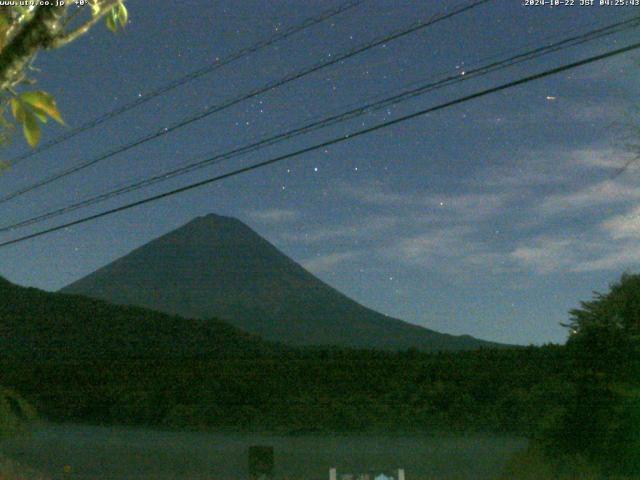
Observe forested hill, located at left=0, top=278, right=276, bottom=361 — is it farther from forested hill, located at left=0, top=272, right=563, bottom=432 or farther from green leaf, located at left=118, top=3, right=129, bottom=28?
green leaf, located at left=118, top=3, right=129, bottom=28

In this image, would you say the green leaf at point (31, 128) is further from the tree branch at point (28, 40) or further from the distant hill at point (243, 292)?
the distant hill at point (243, 292)

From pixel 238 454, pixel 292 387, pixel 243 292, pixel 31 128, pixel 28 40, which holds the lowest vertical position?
pixel 238 454

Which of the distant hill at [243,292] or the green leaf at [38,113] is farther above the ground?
the distant hill at [243,292]

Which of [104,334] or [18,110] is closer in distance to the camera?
[18,110]

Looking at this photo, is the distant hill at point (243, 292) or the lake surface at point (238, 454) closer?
the lake surface at point (238, 454)

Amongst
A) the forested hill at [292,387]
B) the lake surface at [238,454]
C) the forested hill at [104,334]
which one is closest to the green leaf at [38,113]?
the lake surface at [238,454]

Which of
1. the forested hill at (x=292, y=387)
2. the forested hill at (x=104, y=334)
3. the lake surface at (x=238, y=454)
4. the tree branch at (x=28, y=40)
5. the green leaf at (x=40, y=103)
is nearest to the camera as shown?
the green leaf at (x=40, y=103)

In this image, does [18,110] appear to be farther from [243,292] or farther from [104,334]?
[243,292]

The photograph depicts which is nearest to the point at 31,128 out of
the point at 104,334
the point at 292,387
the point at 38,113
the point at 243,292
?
the point at 38,113
